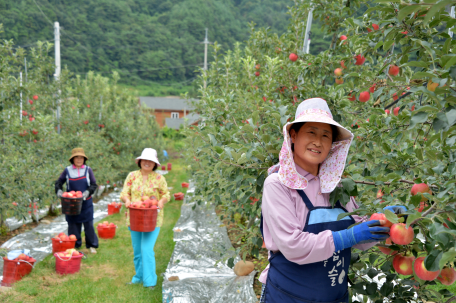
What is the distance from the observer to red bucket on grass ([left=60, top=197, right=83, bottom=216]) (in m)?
5.29

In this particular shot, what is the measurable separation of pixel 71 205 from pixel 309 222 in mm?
4561

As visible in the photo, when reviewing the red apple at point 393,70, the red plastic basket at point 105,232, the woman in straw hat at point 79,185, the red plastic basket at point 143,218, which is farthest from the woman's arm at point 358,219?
the red plastic basket at point 105,232

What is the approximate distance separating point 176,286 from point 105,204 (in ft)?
21.5

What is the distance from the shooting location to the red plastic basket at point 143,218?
400cm

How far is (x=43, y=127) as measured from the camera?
729 cm

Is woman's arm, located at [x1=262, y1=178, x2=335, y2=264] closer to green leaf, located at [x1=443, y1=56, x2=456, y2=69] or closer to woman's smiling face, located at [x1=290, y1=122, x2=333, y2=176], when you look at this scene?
woman's smiling face, located at [x1=290, y1=122, x2=333, y2=176]

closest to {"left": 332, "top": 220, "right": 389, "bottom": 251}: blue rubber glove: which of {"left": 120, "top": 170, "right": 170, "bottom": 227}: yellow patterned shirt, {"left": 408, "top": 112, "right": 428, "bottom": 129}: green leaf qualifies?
{"left": 408, "top": 112, "right": 428, "bottom": 129}: green leaf

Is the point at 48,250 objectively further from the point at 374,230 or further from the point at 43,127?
the point at 374,230

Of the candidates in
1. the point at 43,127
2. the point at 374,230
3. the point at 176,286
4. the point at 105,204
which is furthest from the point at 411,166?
the point at 105,204

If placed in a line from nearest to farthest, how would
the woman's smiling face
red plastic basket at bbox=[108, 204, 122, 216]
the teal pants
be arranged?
the woman's smiling face, the teal pants, red plastic basket at bbox=[108, 204, 122, 216]

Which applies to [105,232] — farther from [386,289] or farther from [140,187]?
A: [386,289]

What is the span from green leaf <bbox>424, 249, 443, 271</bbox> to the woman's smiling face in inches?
24.5

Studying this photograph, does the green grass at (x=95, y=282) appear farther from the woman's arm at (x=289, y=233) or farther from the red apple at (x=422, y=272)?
the red apple at (x=422, y=272)

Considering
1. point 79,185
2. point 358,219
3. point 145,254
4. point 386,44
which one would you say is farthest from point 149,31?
point 358,219
